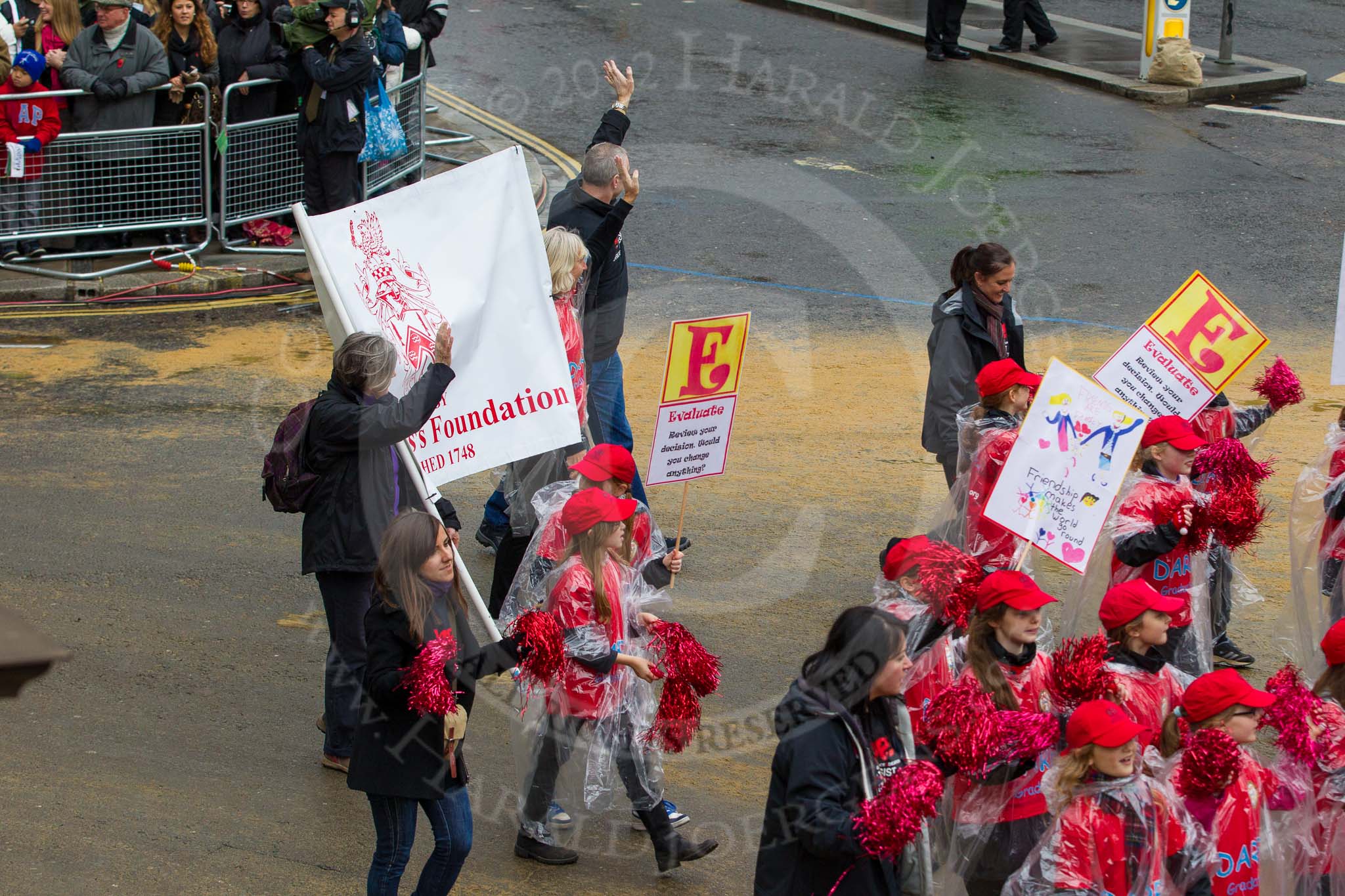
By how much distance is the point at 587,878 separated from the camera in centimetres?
536

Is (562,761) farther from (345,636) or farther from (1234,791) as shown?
(1234,791)

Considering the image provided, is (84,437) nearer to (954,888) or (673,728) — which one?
(673,728)

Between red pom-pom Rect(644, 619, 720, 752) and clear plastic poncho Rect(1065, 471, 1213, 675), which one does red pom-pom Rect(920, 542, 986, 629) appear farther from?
clear plastic poncho Rect(1065, 471, 1213, 675)

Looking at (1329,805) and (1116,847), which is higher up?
(1116,847)

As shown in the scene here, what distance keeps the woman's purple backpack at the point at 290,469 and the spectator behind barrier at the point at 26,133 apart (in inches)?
279

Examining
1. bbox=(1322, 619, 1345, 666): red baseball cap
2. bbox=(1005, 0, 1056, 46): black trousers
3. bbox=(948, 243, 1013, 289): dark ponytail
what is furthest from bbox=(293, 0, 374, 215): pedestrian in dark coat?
bbox=(1005, 0, 1056, 46): black trousers

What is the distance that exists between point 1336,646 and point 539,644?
2.51m

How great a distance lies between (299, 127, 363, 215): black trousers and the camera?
468 inches

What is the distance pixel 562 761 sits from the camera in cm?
537

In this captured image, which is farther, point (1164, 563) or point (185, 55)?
point (185, 55)

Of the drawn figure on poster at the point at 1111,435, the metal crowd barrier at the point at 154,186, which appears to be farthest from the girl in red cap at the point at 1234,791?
the metal crowd barrier at the point at 154,186

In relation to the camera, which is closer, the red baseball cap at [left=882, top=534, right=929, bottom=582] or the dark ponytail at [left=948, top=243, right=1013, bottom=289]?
the red baseball cap at [left=882, top=534, right=929, bottom=582]

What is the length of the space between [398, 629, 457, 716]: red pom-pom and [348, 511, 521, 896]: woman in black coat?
0.13 feet

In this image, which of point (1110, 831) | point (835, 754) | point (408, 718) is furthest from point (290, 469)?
point (1110, 831)
